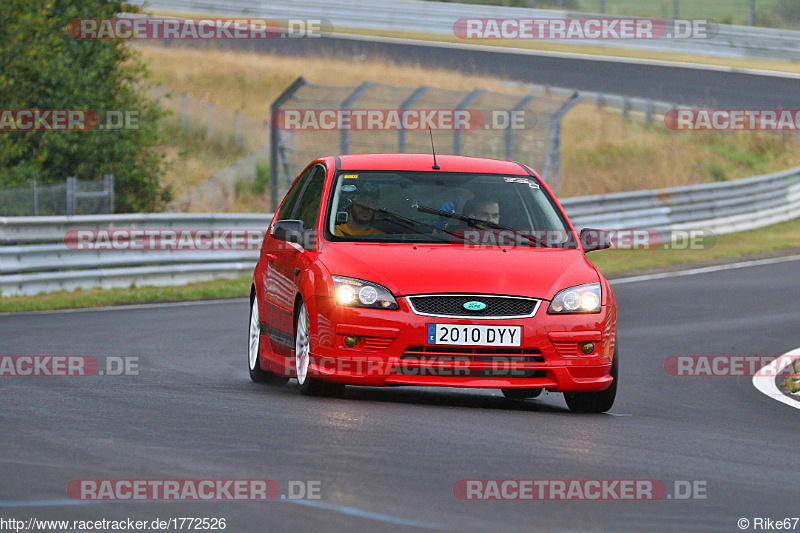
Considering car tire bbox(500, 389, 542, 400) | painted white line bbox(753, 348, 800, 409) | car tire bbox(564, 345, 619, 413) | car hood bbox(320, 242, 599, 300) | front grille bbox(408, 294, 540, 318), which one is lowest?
painted white line bbox(753, 348, 800, 409)

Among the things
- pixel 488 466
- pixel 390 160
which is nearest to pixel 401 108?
pixel 390 160

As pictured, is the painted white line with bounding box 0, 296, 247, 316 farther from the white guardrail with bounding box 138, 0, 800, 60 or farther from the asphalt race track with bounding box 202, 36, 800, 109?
the white guardrail with bounding box 138, 0, 800, 60

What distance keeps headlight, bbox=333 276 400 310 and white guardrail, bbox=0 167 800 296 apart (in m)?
10.8

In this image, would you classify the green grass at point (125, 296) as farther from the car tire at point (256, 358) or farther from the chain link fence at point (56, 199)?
the car tire at point (256, 358)

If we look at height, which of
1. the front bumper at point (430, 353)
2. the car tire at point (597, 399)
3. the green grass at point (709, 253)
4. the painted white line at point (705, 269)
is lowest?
the green grass at point (709, 253)

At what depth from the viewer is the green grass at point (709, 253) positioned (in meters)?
24.0

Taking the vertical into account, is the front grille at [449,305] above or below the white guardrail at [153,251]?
above

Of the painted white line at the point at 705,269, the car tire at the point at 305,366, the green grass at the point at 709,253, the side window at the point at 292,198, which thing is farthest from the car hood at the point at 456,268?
the green grass at the point at 709,253

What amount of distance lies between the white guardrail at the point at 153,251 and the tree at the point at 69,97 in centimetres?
339

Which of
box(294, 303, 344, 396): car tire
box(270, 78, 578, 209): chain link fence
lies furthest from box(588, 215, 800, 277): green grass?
box(294, 303, 344, 396): car tire

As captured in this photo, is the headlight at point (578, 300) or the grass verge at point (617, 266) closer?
the headlight at point (578, 300)

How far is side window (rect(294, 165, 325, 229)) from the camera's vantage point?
32.1 feet

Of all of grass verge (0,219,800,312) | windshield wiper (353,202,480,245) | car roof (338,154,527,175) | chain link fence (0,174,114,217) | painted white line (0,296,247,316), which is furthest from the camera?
chain link fence (0,174,114,217)

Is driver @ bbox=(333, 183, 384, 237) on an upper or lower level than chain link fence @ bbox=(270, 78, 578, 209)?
upper
